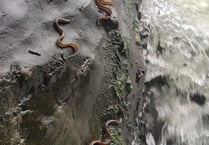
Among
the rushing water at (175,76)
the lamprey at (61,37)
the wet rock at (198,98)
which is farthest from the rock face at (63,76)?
the wet rock at (198,98)

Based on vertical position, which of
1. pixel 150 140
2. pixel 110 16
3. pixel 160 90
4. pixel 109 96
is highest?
pixel 110 16

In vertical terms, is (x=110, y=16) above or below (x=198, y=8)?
above

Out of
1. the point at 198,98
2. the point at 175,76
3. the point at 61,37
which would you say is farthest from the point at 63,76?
the point at 198,98

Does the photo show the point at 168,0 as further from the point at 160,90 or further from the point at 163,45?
the point at 160,90

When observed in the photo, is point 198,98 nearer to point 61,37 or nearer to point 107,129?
point 107,129

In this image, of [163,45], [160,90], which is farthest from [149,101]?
[163,45]

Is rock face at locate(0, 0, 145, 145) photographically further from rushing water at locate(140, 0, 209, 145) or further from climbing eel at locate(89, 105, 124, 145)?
rushing water at locate(140, 0, 209, 145)
